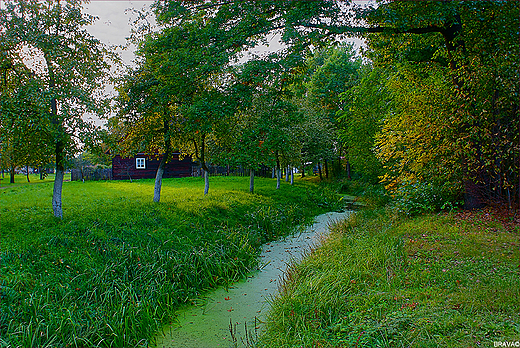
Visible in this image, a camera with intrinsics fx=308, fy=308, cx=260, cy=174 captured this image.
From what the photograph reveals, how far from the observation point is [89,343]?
14.6 feet

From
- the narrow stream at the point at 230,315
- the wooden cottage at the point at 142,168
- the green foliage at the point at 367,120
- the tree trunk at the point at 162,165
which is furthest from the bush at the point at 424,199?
the wooden cottage at the point at 142,168

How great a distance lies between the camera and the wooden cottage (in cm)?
2952

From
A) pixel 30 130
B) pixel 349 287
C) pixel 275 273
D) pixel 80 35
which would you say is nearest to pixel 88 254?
pixel 30 130

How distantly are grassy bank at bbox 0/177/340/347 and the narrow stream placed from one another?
0.32 meters

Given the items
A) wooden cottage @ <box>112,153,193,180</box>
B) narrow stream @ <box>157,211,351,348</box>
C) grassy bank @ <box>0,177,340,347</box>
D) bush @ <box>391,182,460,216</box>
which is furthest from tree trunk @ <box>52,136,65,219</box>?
wooden cottage @ <box>112,153,193,180</box>

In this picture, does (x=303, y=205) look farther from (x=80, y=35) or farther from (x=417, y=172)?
(x=80, y=35)

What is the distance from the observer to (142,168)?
30.6 meters

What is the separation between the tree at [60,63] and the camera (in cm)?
708

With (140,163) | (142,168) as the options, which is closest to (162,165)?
(142,168)

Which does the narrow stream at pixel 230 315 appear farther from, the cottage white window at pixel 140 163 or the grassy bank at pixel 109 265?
the cottage white window at pixel 140 163

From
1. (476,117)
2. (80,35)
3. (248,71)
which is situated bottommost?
(476,117)

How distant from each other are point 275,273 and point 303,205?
28.8 feet

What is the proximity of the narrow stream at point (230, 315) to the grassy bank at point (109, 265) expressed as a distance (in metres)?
0.32

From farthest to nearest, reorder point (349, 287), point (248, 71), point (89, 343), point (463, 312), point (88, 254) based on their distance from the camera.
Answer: point (248, 71) < point (88, 254) < point (349, 287) < point (89, 343) < point (463, 312)
